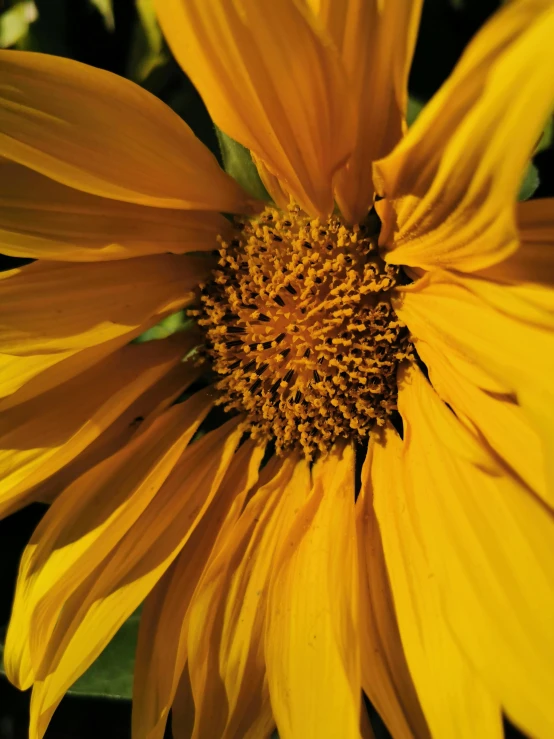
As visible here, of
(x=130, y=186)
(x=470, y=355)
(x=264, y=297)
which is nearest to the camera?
(x=470, y=355)

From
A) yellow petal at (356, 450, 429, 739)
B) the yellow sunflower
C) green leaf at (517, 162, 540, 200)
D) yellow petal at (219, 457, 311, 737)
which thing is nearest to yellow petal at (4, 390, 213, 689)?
the yellow sunflower

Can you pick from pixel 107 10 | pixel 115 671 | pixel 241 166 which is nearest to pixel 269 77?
pixel 241 166

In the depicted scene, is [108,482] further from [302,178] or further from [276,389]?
[302,178]

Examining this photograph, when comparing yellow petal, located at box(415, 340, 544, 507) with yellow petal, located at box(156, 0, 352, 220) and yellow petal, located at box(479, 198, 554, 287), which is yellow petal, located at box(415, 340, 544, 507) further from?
yellow petal, located at box(156, 0, 352, 220)

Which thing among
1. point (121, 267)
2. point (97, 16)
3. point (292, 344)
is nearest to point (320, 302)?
point (292, 344)

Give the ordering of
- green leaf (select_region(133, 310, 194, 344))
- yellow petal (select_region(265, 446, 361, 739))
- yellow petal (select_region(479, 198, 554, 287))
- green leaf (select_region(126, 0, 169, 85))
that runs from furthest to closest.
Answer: green leaf (select_region(133, 310, 194, 344)), green leaf (select_region(126, 0, 169, 85)), yellow petal (select_region(265, 446, 361, 739)), yellow petal (select_region(479, 198, 554, 287))
